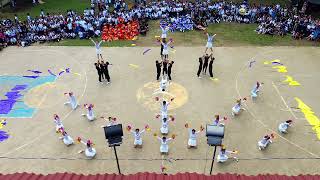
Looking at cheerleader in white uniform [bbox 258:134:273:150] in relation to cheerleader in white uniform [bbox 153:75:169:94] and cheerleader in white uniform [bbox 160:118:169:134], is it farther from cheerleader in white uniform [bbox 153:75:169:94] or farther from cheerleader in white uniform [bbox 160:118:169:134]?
cheerleader in white uniform [bbox 153:75:169:94]

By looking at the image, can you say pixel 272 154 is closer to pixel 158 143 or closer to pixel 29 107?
pixel 158 143

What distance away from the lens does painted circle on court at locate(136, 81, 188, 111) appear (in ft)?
65.0

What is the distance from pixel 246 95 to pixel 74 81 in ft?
34.9

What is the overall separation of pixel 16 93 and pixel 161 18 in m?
14.4

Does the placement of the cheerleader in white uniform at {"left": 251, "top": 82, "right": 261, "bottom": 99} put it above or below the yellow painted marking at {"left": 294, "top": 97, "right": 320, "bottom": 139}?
above

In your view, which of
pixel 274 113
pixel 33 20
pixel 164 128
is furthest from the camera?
pixel 33 20

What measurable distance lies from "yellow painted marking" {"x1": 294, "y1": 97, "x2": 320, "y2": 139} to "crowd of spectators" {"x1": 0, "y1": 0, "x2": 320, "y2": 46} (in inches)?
364

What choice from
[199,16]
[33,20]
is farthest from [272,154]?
[33,20]

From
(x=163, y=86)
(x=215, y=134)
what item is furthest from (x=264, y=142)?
(x=163, y=86)

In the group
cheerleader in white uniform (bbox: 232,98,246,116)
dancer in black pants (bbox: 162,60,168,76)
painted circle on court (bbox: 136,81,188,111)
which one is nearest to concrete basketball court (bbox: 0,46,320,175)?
painted circle on court (bbox: 136,81,188,111)

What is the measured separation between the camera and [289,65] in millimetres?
23469

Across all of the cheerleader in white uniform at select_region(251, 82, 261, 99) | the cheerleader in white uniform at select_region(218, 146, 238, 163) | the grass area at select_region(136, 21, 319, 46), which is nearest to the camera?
the cheerleader in white uniform at select_region(218, 146, 238, 163)

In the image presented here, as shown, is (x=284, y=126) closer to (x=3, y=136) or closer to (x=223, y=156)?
(x=223, y=156)

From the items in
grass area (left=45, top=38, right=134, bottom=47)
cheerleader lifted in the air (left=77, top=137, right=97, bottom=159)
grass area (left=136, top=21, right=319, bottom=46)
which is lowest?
cheerleader lifted in the air (left=77, top=137, right=97, bottom=159)
